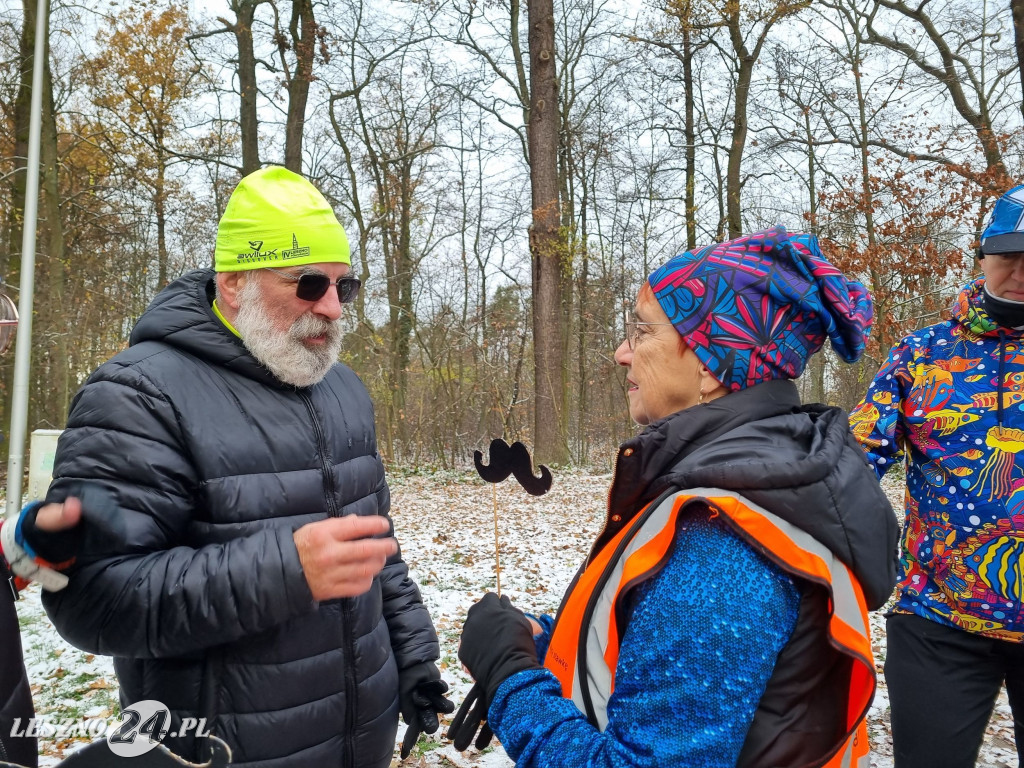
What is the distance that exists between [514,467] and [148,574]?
891 millimetres

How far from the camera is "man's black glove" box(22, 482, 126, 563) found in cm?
129

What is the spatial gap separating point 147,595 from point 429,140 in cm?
2088

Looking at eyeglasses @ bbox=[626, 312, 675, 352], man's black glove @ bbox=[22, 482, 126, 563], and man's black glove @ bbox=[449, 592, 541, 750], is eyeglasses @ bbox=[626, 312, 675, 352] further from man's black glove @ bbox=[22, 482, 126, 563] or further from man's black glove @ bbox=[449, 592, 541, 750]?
man's black glove @ bbox=[22, 482, 126, 563]

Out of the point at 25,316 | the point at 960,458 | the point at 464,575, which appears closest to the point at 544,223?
the point at 464,575

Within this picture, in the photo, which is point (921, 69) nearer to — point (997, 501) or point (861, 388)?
point (861, 388)

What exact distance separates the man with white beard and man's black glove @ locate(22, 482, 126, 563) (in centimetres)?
3

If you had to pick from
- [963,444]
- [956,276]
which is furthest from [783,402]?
[956,276]

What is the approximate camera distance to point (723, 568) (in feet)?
3.67

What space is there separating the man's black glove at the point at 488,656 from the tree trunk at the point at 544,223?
1069cm

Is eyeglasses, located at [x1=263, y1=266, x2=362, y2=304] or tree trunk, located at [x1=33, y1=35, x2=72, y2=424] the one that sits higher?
tree trunk, located at [x1=33, y1=35, x2=72, y2=424]

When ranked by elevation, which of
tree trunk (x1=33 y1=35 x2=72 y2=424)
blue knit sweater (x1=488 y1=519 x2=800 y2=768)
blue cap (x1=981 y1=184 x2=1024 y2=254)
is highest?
tree trunk (x1=33 y1=35 x2=72 y2=424)

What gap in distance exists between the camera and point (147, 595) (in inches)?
57.7

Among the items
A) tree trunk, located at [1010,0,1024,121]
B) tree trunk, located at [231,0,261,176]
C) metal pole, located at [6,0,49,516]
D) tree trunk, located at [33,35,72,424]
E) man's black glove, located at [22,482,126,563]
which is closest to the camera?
man's black glove, located at [22,482,126,563]

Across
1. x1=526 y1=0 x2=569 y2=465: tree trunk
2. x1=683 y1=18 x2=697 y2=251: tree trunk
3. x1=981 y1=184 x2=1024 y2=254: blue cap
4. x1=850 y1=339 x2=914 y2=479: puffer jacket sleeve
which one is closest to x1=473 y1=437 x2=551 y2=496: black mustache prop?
x1=850 y1=339 x2=914 y2=479: puffer jacket sleeve
